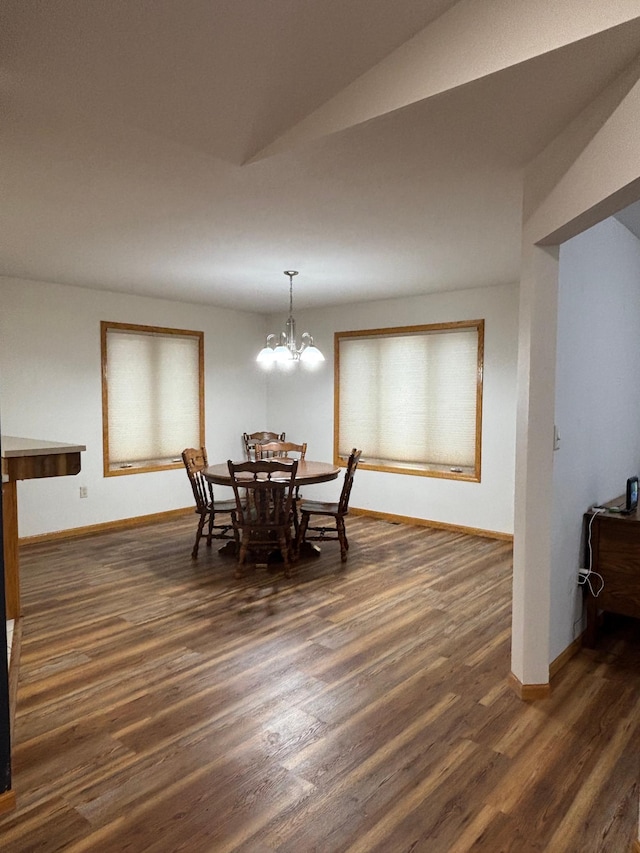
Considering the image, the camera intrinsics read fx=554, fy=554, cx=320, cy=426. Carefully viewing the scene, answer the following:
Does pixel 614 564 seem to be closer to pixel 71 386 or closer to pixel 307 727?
pixel 307 727

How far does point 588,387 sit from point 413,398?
2.98 meters

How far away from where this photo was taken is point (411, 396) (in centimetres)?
597

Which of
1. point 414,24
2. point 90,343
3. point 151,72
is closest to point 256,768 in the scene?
point 151,72

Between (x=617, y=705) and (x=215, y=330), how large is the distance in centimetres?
542

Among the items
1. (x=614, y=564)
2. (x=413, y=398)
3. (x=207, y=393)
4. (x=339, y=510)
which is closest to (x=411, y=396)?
(x=413, y=398)

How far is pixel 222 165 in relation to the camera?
96.6 inches

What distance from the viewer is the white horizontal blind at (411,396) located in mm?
5590

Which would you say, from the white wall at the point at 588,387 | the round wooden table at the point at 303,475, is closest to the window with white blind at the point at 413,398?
the round wooden table at the point at 303,475

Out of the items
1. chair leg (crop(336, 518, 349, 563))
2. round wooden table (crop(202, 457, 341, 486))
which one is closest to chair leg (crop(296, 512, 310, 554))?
chair leg (crop(336, 518, 349, 563))

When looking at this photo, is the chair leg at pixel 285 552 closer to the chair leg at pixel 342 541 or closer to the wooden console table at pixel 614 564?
the chair leg at pixel 342 541

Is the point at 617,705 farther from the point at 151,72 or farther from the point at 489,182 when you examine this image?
the point at 151,72

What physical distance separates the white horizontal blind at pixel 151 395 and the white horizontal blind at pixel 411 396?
1.77 metres

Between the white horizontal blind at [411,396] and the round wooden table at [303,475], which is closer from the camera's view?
the round wooden table at [303,475]

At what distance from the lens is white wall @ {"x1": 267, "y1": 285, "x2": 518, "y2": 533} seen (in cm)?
529
